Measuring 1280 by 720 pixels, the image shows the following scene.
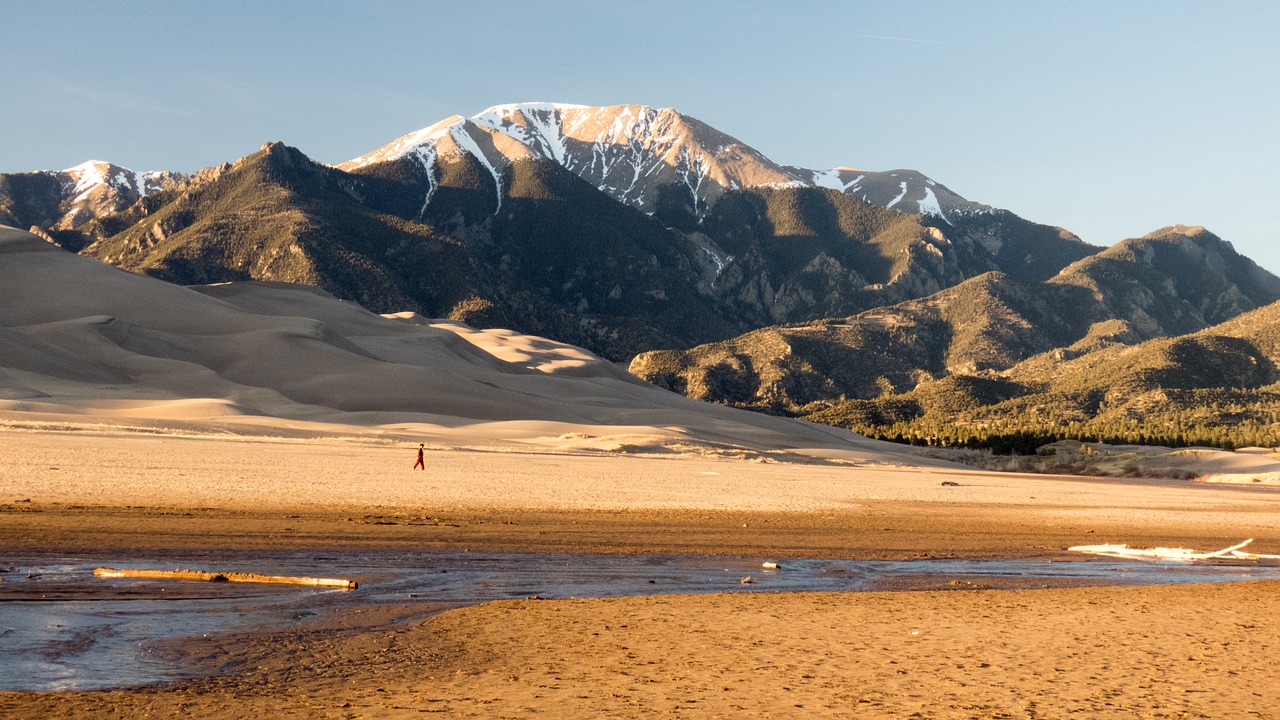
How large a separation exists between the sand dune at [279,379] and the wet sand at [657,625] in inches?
1491

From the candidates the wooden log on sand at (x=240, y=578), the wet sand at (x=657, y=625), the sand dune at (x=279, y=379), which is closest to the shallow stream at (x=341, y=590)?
the wooden log on sand at (x=240, y=578)

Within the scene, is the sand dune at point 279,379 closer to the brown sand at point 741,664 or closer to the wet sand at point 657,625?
the wet sand at point 657,625

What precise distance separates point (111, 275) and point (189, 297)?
39.4ft

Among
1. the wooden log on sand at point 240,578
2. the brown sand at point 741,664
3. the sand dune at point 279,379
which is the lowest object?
the brown sand at point 741,664

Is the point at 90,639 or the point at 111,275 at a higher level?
the point at 111,275

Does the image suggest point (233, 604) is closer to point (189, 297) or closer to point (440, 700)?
point (440, 700)

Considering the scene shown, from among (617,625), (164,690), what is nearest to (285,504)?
(617,625)

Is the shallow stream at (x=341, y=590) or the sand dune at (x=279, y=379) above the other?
the sand dune at (x=279, y=379)

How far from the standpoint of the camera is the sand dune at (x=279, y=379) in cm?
8269

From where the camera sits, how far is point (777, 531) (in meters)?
32.0

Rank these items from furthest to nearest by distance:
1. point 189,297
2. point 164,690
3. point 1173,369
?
point 1173,369
point 189,297
point 164,690

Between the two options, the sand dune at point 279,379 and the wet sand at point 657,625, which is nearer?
the wet sand at point 657,625

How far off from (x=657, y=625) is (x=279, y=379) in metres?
111

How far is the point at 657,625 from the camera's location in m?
17.1
